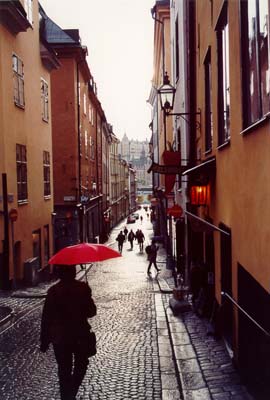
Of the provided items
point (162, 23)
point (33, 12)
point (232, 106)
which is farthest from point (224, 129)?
point (162, 23)

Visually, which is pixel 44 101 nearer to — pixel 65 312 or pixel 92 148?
pixel 92 148

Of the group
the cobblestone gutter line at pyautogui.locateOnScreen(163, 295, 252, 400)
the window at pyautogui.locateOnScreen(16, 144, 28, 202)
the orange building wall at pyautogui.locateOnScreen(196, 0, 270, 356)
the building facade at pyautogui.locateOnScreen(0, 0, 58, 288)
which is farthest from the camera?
the window at pyautogui.locateOnScreen(16, 144, 28, 202)

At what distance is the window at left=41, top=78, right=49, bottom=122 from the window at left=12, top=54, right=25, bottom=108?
4.55 meters

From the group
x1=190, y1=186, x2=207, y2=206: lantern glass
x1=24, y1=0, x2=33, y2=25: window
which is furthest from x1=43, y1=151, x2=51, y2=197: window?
x1=190, y1=186, x2=207, y2=206: lantern glass

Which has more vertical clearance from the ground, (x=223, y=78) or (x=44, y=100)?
(x=44, y=100)

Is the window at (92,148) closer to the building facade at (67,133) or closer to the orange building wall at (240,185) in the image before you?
the building facade at (67,133)

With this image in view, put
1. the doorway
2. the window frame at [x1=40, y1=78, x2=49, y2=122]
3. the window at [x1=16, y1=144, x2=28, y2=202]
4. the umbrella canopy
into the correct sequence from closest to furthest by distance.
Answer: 1. the umbrella canopy
2. the doorway
3. the window at [x1=16, y1=144, x2=28, y2=202]
4. the window frame at [x1=40, y1=78, x2=49, y2=122]

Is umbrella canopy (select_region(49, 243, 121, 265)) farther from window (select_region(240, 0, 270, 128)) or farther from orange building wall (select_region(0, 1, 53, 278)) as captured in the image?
orange building wall (select_region(0, 1, 53, 278))

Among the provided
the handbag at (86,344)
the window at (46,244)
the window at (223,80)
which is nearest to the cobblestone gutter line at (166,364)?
the handbag at (86,344)

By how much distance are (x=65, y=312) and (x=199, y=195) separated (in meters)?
6.89

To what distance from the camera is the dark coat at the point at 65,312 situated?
6.47 m

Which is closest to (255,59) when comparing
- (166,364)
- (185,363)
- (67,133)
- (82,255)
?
(82,255)

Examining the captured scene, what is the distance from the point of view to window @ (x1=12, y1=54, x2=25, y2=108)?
20391 mm

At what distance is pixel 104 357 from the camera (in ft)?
30.7
